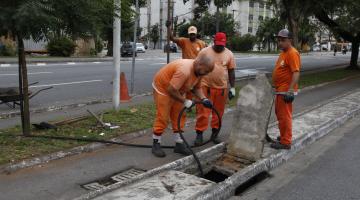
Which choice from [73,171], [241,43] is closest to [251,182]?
[73,171]

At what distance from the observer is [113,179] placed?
558 centimetres

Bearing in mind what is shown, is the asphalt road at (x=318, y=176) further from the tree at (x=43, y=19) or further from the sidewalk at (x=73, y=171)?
the tree at (x=43, y=19)

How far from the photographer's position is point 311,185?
578 cm

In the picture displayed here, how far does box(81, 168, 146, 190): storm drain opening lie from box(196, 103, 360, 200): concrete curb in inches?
42.1

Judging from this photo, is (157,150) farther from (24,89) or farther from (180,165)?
(24,89)

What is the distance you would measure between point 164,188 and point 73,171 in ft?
4.21

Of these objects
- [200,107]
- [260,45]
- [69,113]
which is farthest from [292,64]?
[260,45]

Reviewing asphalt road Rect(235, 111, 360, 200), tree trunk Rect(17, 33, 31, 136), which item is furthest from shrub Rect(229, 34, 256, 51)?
tree trunk Rect(17, 33, 31, 136)

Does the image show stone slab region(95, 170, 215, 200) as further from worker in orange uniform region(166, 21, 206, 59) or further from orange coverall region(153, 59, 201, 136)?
worker in orange uniform region(166, 21, 206, 59)

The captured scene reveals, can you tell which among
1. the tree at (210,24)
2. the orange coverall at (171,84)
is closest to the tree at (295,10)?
the orange coverall at (171,84)

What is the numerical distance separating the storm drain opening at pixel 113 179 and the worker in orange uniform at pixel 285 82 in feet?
7.60

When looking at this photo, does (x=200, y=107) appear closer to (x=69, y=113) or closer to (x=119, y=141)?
(x=119, y=141)

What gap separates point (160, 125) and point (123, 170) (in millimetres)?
770

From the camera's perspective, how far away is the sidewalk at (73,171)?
16.3 ft
